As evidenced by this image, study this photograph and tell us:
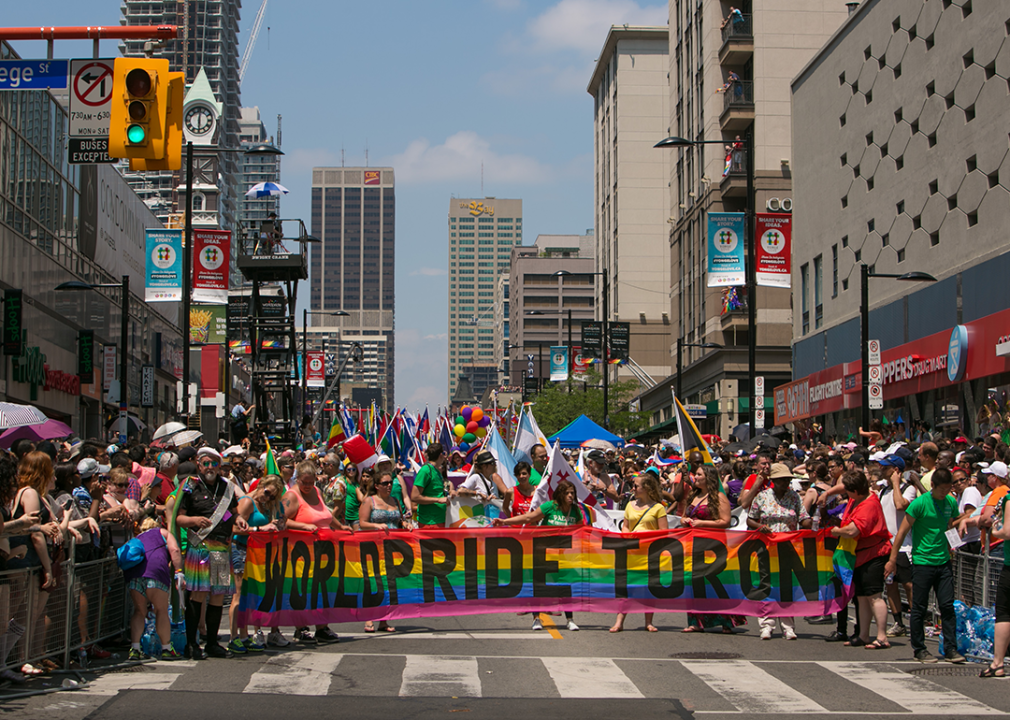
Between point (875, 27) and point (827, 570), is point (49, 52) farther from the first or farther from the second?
point (875, 27)

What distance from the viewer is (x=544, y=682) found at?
959 cm

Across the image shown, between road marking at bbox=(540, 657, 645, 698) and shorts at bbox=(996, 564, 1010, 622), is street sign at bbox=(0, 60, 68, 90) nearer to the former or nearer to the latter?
road marking at bbox=(540, 657, 645, 698)

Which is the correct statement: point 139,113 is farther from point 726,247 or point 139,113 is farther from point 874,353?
point 874,353

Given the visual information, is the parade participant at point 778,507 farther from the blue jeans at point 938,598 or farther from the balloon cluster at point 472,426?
the balloon cluster at point 472,426

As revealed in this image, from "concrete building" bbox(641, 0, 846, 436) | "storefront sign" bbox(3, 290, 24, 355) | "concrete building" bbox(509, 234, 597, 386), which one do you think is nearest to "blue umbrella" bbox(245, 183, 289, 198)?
"storefront sign" bbox(3, 290, 24, 355)

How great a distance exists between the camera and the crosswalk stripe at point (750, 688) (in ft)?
28.2

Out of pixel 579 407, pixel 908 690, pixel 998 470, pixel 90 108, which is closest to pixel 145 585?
pixel 90 108

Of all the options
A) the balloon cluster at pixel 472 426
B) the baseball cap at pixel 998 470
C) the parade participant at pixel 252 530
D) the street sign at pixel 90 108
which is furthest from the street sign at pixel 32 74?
the balloon cluster at pixel 472 426

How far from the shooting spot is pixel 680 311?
75.1 m

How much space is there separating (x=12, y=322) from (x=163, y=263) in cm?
840

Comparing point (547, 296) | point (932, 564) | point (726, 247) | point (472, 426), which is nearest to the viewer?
point (932, 564)

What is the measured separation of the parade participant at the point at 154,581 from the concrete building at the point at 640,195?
298ft

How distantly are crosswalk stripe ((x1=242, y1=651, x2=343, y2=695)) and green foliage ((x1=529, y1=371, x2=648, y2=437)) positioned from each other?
188 feet

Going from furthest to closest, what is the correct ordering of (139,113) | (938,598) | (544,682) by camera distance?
(139,113) < (938,598) < (544,682)
